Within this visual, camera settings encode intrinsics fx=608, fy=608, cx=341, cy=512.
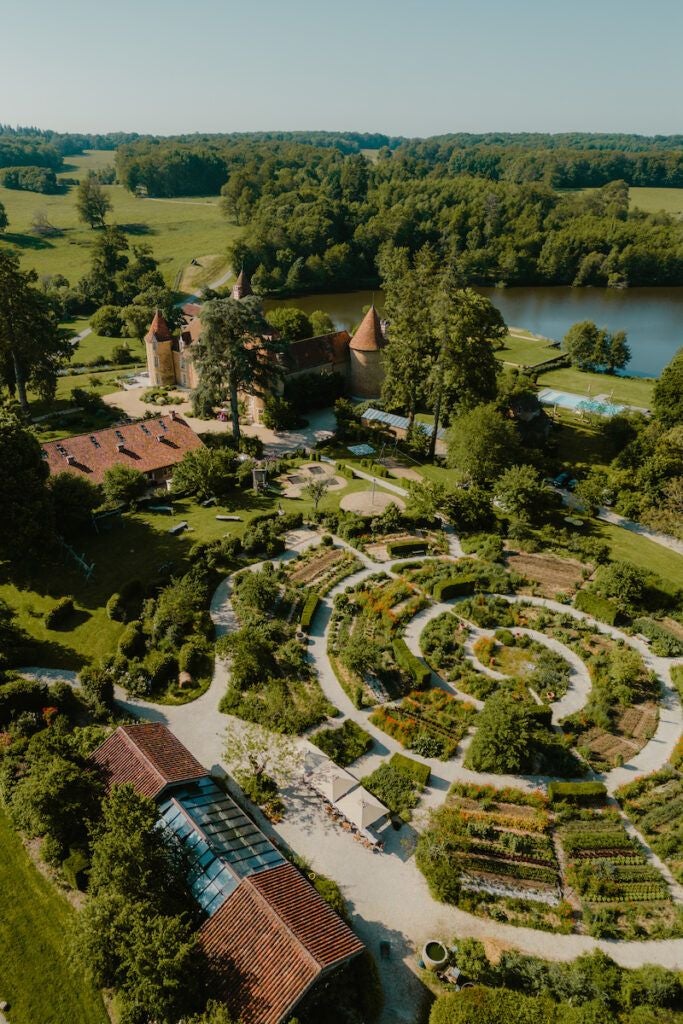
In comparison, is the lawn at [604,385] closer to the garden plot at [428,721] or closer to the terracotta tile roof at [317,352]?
the terracotta tile roof at [317,352]

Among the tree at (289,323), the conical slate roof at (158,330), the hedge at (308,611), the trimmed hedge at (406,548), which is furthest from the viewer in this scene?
the tree at (289,323)

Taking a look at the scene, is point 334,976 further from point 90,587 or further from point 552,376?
point 552,376

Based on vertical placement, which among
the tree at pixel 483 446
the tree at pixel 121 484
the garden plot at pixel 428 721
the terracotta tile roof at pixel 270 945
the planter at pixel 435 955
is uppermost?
the tree at pixel 483 446

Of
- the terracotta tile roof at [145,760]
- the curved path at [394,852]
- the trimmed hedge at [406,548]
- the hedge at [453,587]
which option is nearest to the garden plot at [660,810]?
the curved path at [394,852]

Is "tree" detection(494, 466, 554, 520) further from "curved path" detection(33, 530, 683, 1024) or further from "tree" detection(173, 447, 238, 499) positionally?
"tree" detection(173, 447, 238, 499)

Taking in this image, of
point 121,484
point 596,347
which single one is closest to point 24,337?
point 121,484

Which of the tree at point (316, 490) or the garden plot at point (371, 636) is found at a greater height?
the tree at point (316, 490)
